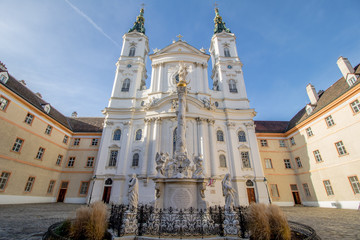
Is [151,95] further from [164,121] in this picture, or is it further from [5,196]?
[5,196]

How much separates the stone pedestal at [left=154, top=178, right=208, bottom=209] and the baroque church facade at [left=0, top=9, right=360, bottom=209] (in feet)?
31.7

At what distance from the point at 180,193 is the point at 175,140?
13451 millimetres

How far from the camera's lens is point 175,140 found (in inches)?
884

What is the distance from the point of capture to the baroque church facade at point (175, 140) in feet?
58.6

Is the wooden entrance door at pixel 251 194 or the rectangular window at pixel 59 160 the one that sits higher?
the rectangular window at pixel 59 160

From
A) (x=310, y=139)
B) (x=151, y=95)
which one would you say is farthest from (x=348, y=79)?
(x=151, y=95)

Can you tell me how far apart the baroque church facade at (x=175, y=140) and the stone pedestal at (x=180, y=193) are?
9.67 m

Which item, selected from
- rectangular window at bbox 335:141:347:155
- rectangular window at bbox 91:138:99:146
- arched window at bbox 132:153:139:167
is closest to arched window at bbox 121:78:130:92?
rectangular window at bbox 91:138:99:146

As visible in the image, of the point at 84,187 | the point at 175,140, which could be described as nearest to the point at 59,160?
the point at 84,187

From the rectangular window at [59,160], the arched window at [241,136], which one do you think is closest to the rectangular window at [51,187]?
the rectangular window at [59,160]

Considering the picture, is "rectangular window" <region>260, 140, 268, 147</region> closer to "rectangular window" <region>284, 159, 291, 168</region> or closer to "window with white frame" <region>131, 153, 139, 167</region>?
"rectangular window" <region>284, 159, 291, 168</region>

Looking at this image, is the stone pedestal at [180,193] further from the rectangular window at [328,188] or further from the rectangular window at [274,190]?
the rectangular window at [274,190]

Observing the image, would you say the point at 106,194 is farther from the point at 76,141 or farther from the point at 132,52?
the point at 132,52

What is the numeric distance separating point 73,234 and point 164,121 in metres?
18.2
